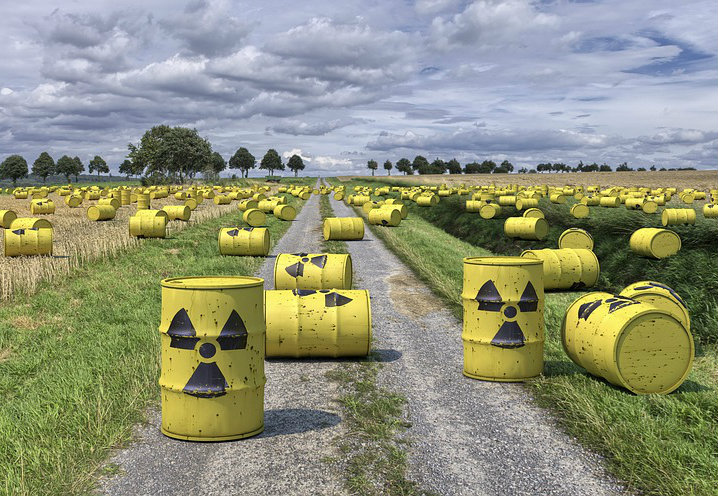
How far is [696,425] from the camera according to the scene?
6.60m

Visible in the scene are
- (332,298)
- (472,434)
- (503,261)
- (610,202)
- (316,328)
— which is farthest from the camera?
(610,202)

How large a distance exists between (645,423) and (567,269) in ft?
33.1

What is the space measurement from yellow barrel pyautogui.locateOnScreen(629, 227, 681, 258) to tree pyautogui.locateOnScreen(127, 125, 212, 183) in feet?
313

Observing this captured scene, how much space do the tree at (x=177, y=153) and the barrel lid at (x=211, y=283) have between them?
10248 cm

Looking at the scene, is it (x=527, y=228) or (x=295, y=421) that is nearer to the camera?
(x=295, y=421)

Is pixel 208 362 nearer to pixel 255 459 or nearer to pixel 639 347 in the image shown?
pixel 255 459

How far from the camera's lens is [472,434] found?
6402 millimetres

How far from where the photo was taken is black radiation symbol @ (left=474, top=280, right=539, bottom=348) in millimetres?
8312

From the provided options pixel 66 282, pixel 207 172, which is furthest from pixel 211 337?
pixel 207 172

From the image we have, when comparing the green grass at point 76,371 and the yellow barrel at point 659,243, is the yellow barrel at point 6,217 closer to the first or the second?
the green grass at point 76,371

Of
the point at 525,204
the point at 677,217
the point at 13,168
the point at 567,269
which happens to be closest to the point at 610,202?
the point at 525,204

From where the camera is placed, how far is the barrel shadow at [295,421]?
6.50 metres

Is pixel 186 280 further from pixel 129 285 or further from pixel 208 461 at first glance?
pixel 129 285

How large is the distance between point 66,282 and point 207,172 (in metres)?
102
